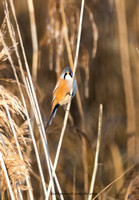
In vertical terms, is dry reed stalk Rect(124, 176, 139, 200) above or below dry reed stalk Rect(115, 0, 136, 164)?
below

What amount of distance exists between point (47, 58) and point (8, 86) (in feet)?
0.96

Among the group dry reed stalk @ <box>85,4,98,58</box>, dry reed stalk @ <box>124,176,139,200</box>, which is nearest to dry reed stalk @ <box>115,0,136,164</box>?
dry reed stalk @ <box>85,4,98,58</box>

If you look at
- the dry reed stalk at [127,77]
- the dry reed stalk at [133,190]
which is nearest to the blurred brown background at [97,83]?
the dry reed stalk at [127,77]

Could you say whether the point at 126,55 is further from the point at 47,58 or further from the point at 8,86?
the point at 8,86

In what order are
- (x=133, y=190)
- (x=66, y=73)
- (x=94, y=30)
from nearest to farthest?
(x=133, y=190) → (x=66, y=73) → (x=94, y=30)

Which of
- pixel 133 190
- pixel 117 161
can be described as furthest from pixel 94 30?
pixel 133 190

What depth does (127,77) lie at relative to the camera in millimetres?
1925

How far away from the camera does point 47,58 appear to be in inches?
73.8

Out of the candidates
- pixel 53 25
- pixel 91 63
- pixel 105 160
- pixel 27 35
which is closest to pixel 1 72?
pixel 27 35

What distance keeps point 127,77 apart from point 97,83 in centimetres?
20

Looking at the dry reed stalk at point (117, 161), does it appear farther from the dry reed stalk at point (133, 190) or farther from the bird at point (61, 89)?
the bird at point (61, 89)

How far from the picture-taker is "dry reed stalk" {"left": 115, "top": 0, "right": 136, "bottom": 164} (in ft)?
6.24

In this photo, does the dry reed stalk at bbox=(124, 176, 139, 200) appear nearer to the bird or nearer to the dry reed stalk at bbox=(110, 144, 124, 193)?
the dry reed stalk at bbox=(110, 144, 124, 193)

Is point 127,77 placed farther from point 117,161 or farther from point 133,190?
point 133,190
